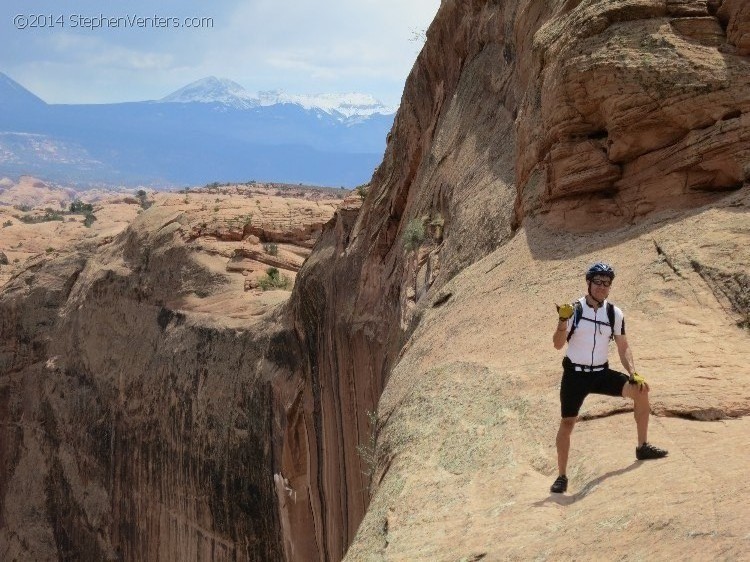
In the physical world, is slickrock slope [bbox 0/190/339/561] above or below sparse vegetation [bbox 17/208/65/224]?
below

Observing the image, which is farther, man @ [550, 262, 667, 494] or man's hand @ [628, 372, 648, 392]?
man @ [550, 262, 667, 494]

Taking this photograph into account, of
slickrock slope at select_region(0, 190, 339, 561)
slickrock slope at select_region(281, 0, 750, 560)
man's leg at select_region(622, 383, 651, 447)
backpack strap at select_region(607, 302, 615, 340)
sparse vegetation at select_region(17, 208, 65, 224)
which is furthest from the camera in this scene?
sparse vegetation at select_region(17, 208, 65, 224)

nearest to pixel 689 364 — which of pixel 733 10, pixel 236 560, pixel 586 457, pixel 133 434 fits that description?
pixel 586 457

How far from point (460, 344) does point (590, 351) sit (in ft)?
10.3

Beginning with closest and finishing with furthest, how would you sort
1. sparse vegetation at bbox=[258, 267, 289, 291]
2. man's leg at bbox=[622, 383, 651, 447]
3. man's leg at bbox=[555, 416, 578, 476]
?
man's leg at bbox=[622, 383, 651, 447]
man's leg at bbox=[555, 416, 578, 476]
sparse vegetation at bbox=[258, 267, 289, 291]

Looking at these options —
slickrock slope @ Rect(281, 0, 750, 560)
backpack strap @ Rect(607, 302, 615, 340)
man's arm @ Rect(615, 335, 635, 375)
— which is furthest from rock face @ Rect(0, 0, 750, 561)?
backpack strap @ Rect(607, 302, 615, 340)

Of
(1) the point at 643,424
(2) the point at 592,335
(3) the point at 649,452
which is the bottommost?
(3) the point at 649,452

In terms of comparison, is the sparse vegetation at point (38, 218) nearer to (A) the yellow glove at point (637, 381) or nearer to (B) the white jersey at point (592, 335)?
(B) the white jersey at point (592, 335)

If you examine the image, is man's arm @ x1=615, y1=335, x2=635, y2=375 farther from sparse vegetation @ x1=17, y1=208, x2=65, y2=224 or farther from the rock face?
sparse vegetation @ x1=17, y1=208, x2=65, y2=224

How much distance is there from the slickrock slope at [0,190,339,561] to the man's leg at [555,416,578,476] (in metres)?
13.3

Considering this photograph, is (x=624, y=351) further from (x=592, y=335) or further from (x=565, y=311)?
(x=565, y=311)

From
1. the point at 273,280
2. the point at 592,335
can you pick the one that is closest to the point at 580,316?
the point at 592,335

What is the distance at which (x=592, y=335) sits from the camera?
576 cm

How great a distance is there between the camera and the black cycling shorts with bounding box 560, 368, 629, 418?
5.77 m
